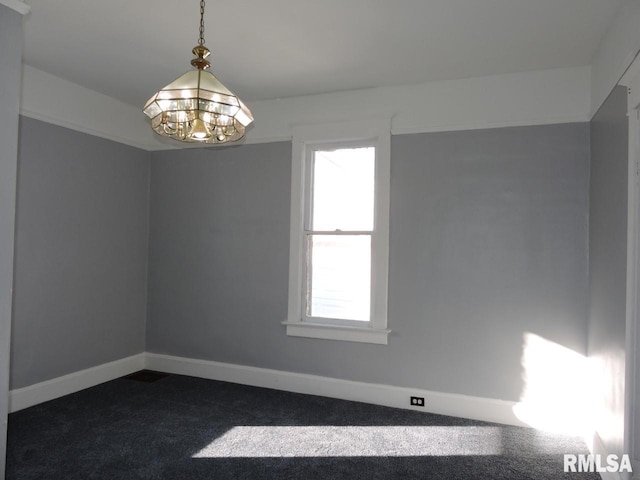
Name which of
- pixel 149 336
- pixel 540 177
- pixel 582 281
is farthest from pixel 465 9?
pixel 149 336

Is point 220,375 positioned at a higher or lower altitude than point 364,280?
lower

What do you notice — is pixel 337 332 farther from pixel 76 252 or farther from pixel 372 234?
pixel 76 252

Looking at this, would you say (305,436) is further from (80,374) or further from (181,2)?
(181,2)

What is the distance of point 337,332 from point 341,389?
501 mm

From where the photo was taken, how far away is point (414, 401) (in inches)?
147

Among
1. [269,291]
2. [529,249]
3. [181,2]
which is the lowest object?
[269,291]

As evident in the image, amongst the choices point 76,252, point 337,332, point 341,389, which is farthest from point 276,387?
point 76,252

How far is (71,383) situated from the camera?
3.98 meters

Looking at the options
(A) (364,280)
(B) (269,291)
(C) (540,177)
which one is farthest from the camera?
(B) (269,291)

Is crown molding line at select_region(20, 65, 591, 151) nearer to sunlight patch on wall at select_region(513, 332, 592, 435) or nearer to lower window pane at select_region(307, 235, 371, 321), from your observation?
lower window pane at select_region(307, 235, 371, 321)

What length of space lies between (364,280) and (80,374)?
8.94 ft

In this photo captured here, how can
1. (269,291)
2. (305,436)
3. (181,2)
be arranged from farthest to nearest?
1. (269,291)
2. (305,436)
3. (181,2)

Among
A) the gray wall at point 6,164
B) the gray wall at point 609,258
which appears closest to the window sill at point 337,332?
the gray wall at point 609,258

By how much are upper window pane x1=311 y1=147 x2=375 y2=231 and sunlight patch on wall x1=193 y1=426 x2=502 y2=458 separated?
66.7 inches
